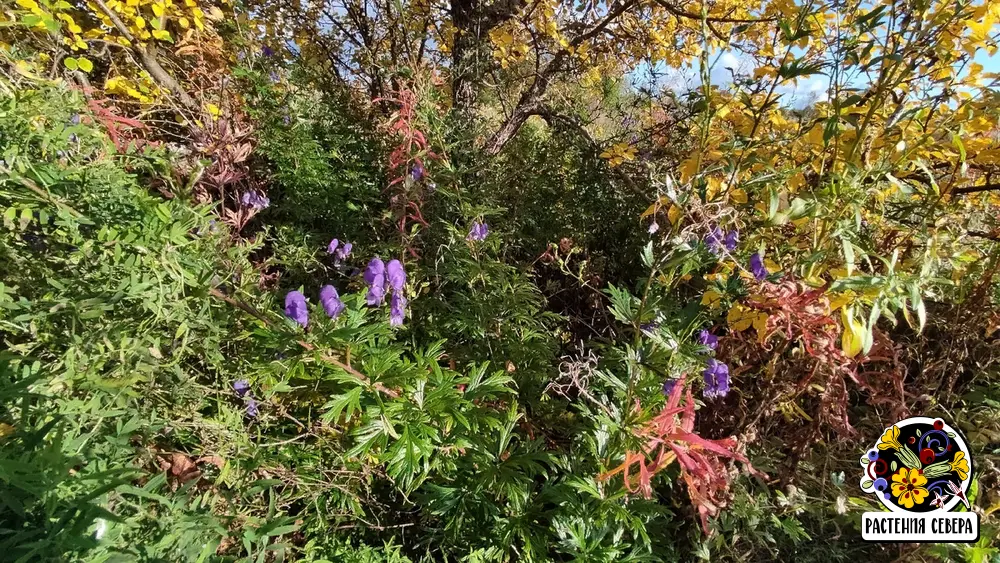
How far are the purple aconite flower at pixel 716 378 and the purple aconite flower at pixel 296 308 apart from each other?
3.43ft

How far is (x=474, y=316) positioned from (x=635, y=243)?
944 millimetres

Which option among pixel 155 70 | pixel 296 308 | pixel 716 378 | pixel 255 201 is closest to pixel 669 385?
pixel 716 378

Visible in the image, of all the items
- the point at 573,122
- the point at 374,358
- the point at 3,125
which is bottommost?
the point at 374,358

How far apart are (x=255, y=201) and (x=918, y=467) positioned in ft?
8.67

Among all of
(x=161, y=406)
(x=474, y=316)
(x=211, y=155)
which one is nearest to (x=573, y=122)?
(x=474, y=316)

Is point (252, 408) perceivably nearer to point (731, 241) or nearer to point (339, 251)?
point (339, 251)

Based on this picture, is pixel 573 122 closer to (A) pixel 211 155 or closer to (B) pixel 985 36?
(B) pixel 985 36

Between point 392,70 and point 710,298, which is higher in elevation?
point 392,70

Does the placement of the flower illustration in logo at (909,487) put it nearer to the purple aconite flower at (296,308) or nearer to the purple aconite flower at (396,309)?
the purple aconite flower at (396,309)

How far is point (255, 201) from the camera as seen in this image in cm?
230

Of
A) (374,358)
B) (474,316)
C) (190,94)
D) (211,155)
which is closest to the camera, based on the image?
(374,358)

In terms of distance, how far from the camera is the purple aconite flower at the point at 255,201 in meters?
2.26

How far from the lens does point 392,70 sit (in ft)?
7.84

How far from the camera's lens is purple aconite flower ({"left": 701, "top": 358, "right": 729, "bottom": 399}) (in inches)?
53.7
